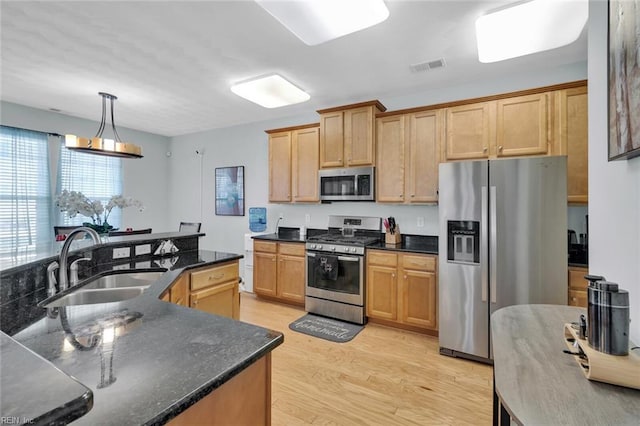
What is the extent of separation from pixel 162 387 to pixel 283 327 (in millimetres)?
2743

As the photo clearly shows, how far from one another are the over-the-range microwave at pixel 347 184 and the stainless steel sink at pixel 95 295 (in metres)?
2.47

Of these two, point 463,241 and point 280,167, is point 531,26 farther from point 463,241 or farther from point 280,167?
point 280,167

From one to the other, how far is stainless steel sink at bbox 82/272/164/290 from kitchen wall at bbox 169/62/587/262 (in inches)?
102

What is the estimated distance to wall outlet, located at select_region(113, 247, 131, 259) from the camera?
226cm

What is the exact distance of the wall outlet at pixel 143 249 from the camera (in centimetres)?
241

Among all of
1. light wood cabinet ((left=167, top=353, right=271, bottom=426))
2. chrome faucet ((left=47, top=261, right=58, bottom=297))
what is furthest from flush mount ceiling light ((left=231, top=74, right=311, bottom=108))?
light wood cabinet ((left=167, top=353, right=271, bottom=426))

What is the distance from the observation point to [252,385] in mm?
986

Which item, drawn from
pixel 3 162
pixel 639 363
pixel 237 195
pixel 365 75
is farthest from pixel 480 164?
pixel 3 162

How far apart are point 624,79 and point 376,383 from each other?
2293 mm

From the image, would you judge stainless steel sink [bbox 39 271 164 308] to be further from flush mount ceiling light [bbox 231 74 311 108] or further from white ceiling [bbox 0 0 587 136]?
flush mount ceiling light [bbox 231 74 311 108]

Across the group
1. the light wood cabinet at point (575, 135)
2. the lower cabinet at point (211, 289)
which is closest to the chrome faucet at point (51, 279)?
the lower cabinet at point (211, 289)

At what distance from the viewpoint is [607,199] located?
1.24 metres

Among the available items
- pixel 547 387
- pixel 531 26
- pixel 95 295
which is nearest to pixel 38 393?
pixel 547 387

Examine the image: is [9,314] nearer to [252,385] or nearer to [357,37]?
[252,385]
